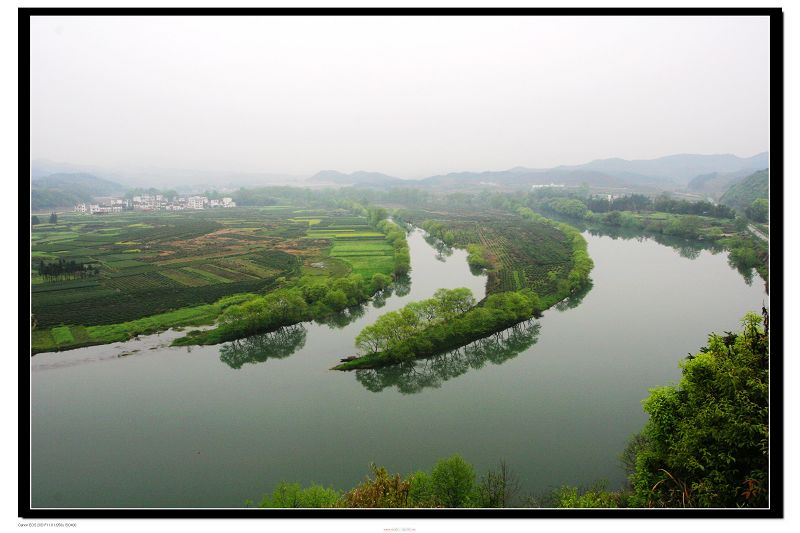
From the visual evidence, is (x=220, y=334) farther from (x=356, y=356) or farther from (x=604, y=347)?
(x=604, y=347)

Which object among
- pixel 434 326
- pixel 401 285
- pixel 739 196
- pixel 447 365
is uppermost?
pixel 739 196

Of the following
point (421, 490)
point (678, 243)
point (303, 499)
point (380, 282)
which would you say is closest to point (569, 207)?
point (678, 243)

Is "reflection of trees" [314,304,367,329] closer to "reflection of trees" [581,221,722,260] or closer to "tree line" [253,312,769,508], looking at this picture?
"tree line" [253,312,769,508]

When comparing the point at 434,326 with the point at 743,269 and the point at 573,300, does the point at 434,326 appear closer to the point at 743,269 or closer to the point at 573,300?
the point at 573,300

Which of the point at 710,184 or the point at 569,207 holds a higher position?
the point at 710,184

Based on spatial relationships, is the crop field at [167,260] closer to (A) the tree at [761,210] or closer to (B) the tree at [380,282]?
(B) the tree at [380,282]

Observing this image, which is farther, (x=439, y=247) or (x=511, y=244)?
(x=439, y=247)

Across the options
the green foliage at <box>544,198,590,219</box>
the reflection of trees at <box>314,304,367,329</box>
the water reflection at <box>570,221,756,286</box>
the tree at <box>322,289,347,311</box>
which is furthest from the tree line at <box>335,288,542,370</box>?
the green foliage at <box>544,198,590,219</box>
